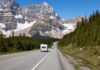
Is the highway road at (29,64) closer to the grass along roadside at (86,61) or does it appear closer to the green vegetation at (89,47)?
the grass along roadside at (86,61)

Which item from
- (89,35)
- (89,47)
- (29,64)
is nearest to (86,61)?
(29,64)

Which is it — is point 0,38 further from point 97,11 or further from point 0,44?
point 97,11

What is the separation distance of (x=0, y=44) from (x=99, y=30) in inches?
1202

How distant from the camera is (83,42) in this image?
268 ft

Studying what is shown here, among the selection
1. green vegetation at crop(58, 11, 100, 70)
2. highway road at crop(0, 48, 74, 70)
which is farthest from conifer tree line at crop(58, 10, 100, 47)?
highway road at crop(0, 48, 74, 70)

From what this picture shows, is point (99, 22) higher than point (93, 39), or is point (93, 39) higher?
point (99, 22)

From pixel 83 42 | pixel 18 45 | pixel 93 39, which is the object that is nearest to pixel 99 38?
pixel 93 39

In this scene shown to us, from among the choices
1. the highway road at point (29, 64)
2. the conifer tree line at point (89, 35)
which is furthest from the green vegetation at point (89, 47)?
the highway road at point (29, 64)

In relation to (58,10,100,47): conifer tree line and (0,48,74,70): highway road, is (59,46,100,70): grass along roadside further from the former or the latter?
(58,10,100,47): conifer tree line

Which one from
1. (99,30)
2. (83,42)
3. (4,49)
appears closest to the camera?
(4,49)

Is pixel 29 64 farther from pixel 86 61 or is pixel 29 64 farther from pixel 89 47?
pixel 89 47

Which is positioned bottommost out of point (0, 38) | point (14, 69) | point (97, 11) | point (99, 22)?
point (14, 69)

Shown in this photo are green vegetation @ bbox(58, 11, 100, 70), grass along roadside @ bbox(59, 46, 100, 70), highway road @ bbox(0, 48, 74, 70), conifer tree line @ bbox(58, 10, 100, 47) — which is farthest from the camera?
conifer tree line @ bbox(58, 10, 100, 47)

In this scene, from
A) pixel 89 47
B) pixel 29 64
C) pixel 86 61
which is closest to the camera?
pixel 29 64
